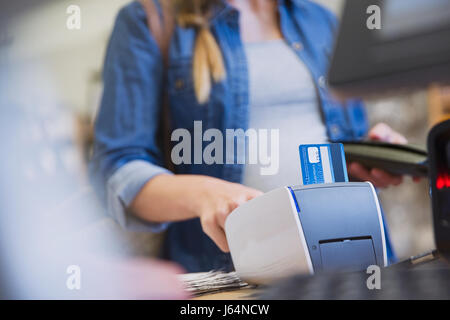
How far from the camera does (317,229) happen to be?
2.06 ft

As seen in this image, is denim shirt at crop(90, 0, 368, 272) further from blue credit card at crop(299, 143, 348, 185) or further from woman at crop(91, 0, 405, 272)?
blue credit card at crop(299, 143, 348, 185)

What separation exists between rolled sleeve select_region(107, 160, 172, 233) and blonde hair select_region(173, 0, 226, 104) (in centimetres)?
16

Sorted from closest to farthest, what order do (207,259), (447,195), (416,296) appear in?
1. (416,296)
2. (447,195)
3. (207,259)

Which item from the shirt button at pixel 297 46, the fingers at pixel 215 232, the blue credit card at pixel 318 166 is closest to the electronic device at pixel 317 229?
the blue credit card at pixel 318 166

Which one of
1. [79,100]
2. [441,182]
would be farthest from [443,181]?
[79,100]

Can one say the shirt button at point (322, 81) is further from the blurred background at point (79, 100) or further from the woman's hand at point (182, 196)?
the woman's hand at point (182, 196)

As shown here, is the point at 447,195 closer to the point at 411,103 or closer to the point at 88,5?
the point at 411,103

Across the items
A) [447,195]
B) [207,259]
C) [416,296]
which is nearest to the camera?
[416,296]

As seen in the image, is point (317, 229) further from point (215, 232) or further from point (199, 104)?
point (199, 104)

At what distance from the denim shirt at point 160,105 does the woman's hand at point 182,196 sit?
0.04 ft

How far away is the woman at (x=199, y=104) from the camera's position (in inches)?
35.4
